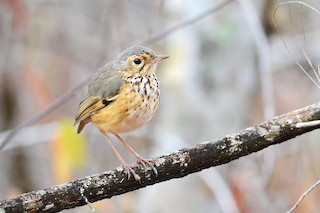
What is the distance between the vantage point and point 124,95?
3260 millimetres

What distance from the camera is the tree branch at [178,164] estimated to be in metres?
2.60

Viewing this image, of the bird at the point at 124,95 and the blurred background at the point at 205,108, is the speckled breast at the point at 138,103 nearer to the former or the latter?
the bird at the point at 124,95

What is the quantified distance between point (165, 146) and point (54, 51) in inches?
137

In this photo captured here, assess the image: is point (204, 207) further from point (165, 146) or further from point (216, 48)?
point (216, 48)

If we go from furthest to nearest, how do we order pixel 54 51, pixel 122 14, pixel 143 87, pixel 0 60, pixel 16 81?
1. pixel 54 51
2. pixel 0 60
3. pixel 16 81
4. pixel 122 14
5. pixel 143 87

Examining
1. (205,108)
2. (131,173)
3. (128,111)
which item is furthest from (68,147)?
(131,173)

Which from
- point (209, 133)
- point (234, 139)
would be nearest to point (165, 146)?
point (209, 133)

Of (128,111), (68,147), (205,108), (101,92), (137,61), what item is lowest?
(128,111)

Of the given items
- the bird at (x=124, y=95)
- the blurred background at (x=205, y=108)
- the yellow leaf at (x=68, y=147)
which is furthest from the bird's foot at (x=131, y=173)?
the yellow leaf at (x=68, y=147)

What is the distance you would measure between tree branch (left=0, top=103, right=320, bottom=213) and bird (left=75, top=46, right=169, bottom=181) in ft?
1.29

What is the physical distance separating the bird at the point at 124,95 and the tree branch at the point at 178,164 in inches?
15.5

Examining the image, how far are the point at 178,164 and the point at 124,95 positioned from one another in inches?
25.6

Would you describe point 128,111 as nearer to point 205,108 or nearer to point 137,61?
point 137,61

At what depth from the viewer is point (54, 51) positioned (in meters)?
8.06
